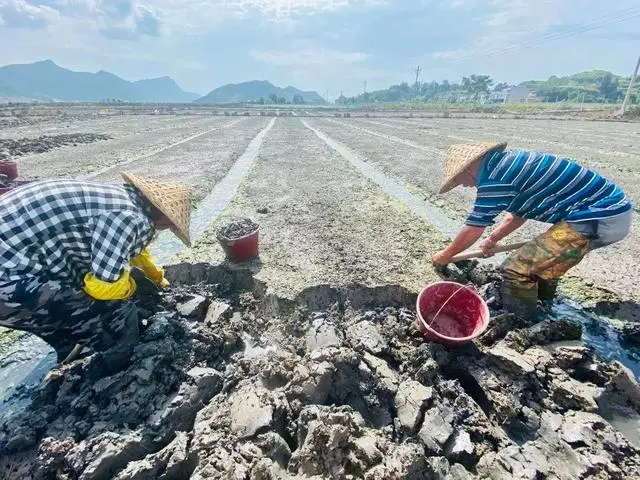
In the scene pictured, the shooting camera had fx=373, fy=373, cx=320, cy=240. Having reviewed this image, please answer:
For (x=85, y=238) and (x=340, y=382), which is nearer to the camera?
(x=85, y=238)

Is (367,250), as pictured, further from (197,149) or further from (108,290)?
(197,149)

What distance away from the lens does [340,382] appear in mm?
2797

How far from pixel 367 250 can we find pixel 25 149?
1400 centimetres

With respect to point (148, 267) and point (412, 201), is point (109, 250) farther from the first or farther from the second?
point (412, 201)

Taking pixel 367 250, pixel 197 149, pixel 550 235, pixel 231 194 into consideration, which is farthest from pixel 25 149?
pixel 550 235

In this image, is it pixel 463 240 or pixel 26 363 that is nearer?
pixel 26 363

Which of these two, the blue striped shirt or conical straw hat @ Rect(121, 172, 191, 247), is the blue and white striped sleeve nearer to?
the blue striped shirt

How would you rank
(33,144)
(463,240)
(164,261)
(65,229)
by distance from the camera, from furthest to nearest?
1. (33,144)
2. (164,261)
3. (463,240)
4. (65,229)

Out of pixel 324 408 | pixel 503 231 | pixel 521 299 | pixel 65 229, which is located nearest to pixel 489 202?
pixel 503 231

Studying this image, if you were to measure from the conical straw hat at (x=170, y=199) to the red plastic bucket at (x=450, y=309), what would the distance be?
2.15 m

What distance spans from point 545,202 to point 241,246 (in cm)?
326

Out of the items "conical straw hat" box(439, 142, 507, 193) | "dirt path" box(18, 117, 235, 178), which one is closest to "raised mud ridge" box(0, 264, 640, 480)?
"conical straw hat" box(439, 142, 507, 193)

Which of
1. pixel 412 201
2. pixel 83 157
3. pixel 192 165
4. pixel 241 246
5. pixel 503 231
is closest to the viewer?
pixel 503 231

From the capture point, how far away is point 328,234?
230 inches
